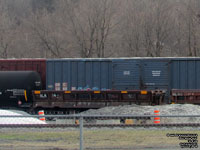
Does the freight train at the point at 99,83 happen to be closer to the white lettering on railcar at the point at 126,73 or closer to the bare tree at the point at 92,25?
the white lettering on railcar at the point at 126,73

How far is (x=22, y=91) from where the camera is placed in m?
24.5

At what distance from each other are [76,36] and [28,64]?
23449 millimetres

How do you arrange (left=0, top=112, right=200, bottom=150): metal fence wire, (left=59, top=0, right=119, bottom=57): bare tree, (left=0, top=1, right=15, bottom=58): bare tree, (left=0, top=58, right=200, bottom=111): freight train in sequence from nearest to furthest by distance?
(left=0, top=112, right=200, bottom=150): metal fence wire
(left=0, top=58, right=200, bottom=111): freight train
(left=59, top=0, right=119, bottom=57): bare tree
(left=0, top=1, right=15, bottom=58): bare tree

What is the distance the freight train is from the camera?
79.5 ft

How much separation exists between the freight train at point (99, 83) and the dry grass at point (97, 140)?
1332 centimetres

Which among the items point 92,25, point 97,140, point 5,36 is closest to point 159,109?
point 97,140

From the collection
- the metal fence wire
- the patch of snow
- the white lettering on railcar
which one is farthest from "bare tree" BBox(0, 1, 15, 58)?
the metal fence wire

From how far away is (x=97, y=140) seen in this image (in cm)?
1022

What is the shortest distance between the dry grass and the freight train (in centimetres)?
1332

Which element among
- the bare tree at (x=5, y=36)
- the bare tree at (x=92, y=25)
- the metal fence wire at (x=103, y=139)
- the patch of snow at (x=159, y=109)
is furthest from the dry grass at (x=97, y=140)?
the bare tree at (x=5, y=36)

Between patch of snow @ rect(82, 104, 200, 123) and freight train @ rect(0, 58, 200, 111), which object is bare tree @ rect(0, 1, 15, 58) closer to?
freight train @ rect(0, 58, 200, 111)

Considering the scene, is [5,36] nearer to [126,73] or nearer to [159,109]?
[126,73]

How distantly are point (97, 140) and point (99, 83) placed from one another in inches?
605

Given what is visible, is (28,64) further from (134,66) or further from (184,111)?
(184,111)
